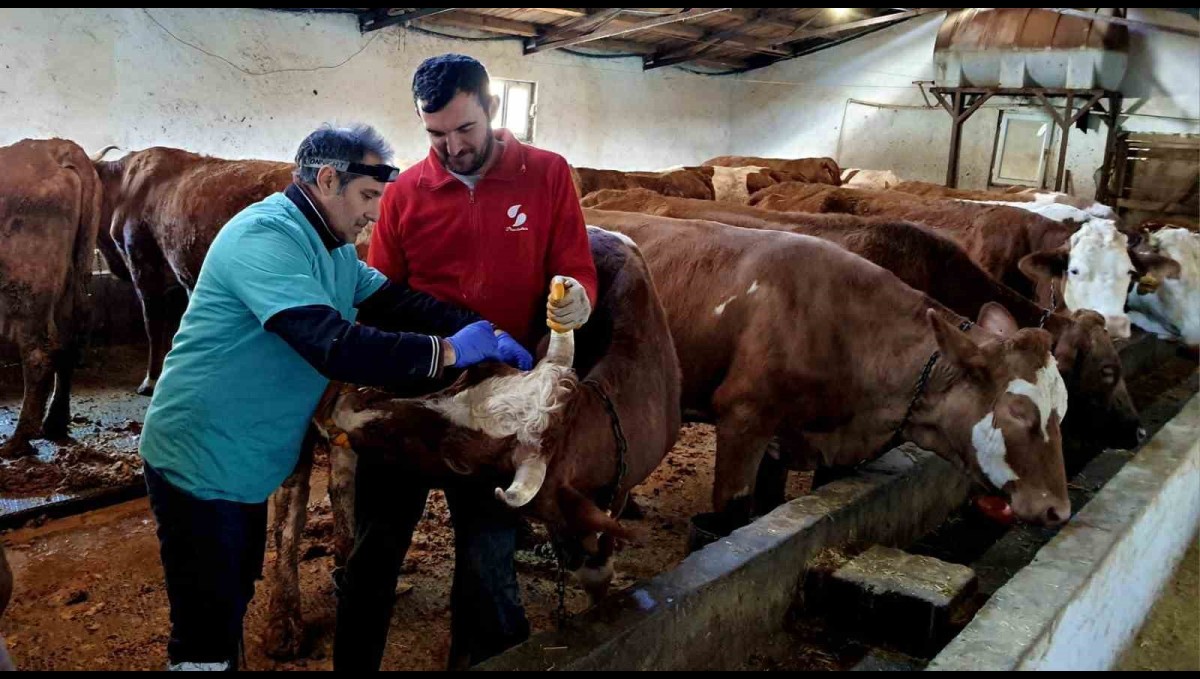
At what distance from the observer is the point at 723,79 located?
62.8ft

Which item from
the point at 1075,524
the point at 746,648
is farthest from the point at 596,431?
the point at 1075,524

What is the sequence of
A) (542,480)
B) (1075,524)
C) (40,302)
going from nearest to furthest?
1. (542,480)
2. (1075,524)
3. (40,302)

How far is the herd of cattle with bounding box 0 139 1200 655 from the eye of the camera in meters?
A: 2.41

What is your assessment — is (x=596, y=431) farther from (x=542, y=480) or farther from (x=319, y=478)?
(x=319, y=478)

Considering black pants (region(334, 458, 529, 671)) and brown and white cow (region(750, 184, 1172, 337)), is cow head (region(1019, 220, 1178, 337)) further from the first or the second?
black pants (region(334, 458, 529, 671))

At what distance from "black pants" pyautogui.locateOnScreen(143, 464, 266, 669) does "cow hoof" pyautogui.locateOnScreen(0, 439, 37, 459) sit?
3.53 m

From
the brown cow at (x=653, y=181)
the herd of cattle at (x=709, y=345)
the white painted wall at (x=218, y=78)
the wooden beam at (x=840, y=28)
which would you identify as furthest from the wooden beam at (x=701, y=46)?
the herd of cattle at (x=709, y=345)

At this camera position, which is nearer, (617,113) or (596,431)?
(596,431)

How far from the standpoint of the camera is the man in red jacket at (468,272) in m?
2.67

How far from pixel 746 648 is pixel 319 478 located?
3187 mm

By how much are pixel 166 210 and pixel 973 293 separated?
5.71m

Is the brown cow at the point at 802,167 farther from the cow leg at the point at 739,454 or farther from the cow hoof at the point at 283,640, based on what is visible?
the cow hoof at the point at 283,640

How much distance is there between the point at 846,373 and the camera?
3.95 metres

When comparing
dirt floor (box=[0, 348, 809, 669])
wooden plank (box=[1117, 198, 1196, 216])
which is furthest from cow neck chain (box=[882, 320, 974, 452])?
wooden plank (box=[1117, 198, 1196, 216])
